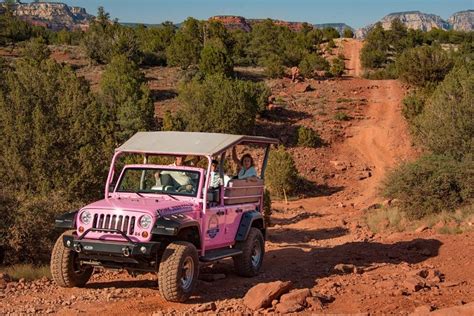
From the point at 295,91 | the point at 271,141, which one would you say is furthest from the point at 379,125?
the point at 271,141

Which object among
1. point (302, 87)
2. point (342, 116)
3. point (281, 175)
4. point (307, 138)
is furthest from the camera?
point (302, 87)

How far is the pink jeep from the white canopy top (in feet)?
0.05

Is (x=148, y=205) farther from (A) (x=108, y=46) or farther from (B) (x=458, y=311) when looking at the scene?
(A) (x=108, y=46)

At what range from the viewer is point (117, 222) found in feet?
28.1

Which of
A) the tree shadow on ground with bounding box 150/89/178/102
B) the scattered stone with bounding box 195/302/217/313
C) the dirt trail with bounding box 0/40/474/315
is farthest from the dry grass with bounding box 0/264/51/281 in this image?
the tree shadow on ground with bounding box 150/89/178/102

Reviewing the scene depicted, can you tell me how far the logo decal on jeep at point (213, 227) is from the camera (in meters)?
9.62

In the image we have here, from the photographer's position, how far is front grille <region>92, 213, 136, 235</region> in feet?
28.0

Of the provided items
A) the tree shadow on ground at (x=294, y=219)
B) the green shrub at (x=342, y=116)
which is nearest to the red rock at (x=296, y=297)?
the tree shadow on ground at (x=294, y=219)

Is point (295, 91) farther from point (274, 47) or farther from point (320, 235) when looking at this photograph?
point (320, 235)

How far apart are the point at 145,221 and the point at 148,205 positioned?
40cm

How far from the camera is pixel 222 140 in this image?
988 centimetres

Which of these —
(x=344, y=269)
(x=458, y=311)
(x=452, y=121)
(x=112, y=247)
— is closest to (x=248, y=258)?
(x=344, y=269)

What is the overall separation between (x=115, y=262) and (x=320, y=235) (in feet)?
39.8

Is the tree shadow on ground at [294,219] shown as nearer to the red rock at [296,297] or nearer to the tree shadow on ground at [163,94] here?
the red rock at [296,297]
